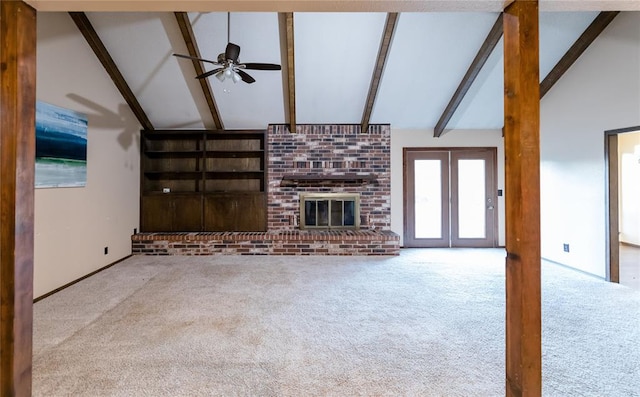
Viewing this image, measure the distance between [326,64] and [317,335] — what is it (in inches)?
151

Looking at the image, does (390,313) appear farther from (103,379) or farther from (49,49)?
(49,49)

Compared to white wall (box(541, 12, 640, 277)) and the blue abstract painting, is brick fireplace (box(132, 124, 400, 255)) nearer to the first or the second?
white wall (box(541, 12, 640, 277))

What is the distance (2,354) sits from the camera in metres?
1.56

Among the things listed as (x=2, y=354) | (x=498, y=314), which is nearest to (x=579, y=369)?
(x=498, y=314)

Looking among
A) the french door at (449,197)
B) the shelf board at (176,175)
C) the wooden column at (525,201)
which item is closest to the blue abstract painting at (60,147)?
the shelf board at (176,175)

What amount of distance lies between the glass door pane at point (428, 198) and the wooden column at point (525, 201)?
4.80 m

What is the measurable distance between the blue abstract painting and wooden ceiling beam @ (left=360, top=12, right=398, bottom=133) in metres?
4.10

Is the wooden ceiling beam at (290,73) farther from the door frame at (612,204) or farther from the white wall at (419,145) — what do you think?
the door frame at (612,204)

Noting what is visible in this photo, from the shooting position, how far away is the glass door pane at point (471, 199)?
635 cm

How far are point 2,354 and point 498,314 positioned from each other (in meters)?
3.58

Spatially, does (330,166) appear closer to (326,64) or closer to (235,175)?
(235,175)

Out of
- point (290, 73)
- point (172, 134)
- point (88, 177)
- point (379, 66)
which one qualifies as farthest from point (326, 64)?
point (88, 177)

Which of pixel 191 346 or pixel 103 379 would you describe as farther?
pixel 191 346

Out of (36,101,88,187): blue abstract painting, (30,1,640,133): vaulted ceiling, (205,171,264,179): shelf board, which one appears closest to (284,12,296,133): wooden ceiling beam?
(30,1,640,133): vaulted ceiling
